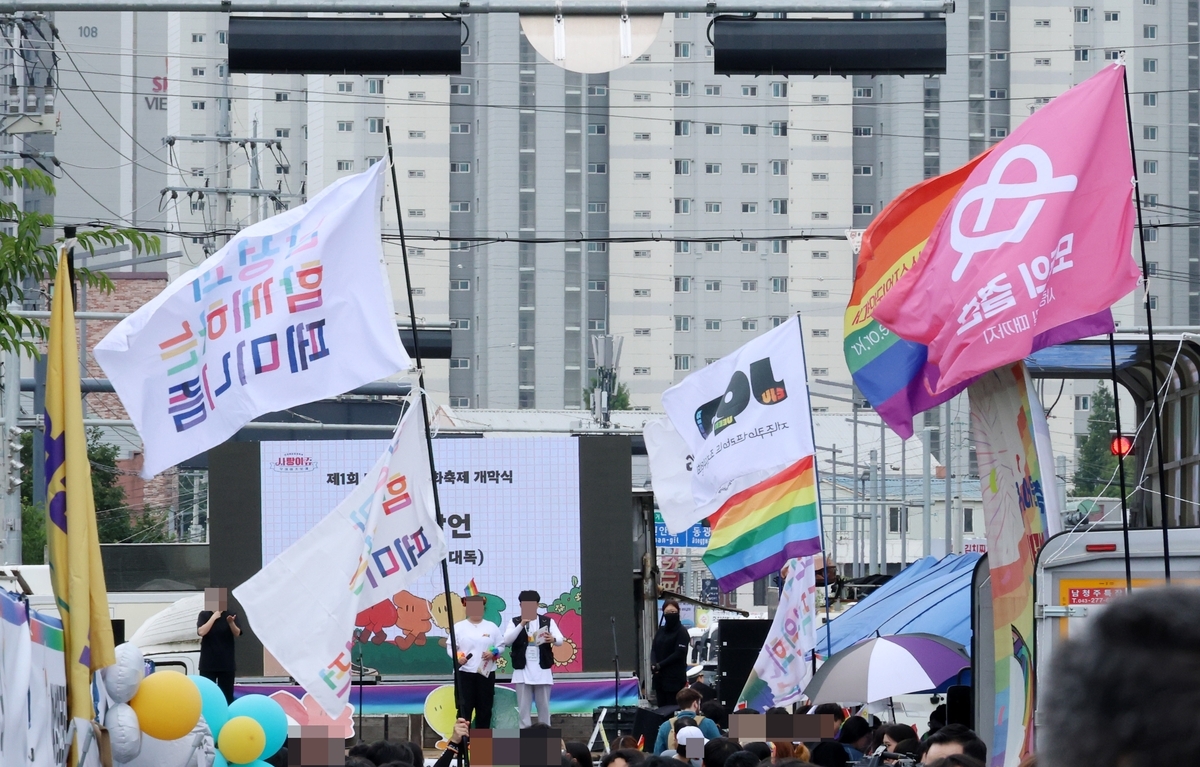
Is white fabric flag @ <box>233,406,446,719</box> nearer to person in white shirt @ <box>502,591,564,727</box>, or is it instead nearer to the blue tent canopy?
person in white shirt @ <box>502,591,564,727</box>

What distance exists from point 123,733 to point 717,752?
338 cm

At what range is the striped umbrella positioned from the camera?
44.7 ft

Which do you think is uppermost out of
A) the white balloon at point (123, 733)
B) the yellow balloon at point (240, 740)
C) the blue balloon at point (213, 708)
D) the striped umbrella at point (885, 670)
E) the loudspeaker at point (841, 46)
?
the loudspeaker at point (841, 46)

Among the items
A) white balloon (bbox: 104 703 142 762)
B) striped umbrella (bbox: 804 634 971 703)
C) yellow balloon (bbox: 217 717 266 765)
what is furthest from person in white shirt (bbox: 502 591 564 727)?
white balloon (bbox: 104 703 142 762)

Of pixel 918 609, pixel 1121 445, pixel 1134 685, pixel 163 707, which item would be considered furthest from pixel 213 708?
pixel 918 609

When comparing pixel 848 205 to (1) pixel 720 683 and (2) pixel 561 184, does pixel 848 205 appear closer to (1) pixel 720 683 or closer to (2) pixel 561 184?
(2) pixel 561 184

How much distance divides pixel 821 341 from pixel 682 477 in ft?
267

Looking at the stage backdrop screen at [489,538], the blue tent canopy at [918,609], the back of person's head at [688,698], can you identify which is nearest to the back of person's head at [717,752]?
the back of person's head at [688,698]

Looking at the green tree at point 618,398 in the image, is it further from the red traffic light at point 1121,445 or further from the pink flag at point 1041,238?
the pink flag at point 1041,238

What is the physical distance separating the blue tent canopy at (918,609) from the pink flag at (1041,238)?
294 inches

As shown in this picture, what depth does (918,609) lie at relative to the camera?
17.2 m

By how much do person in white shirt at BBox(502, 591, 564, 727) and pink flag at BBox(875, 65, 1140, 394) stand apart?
720 cm

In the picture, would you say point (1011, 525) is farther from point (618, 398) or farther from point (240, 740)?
point (618, 398)

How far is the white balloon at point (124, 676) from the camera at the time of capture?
23.7 feet
